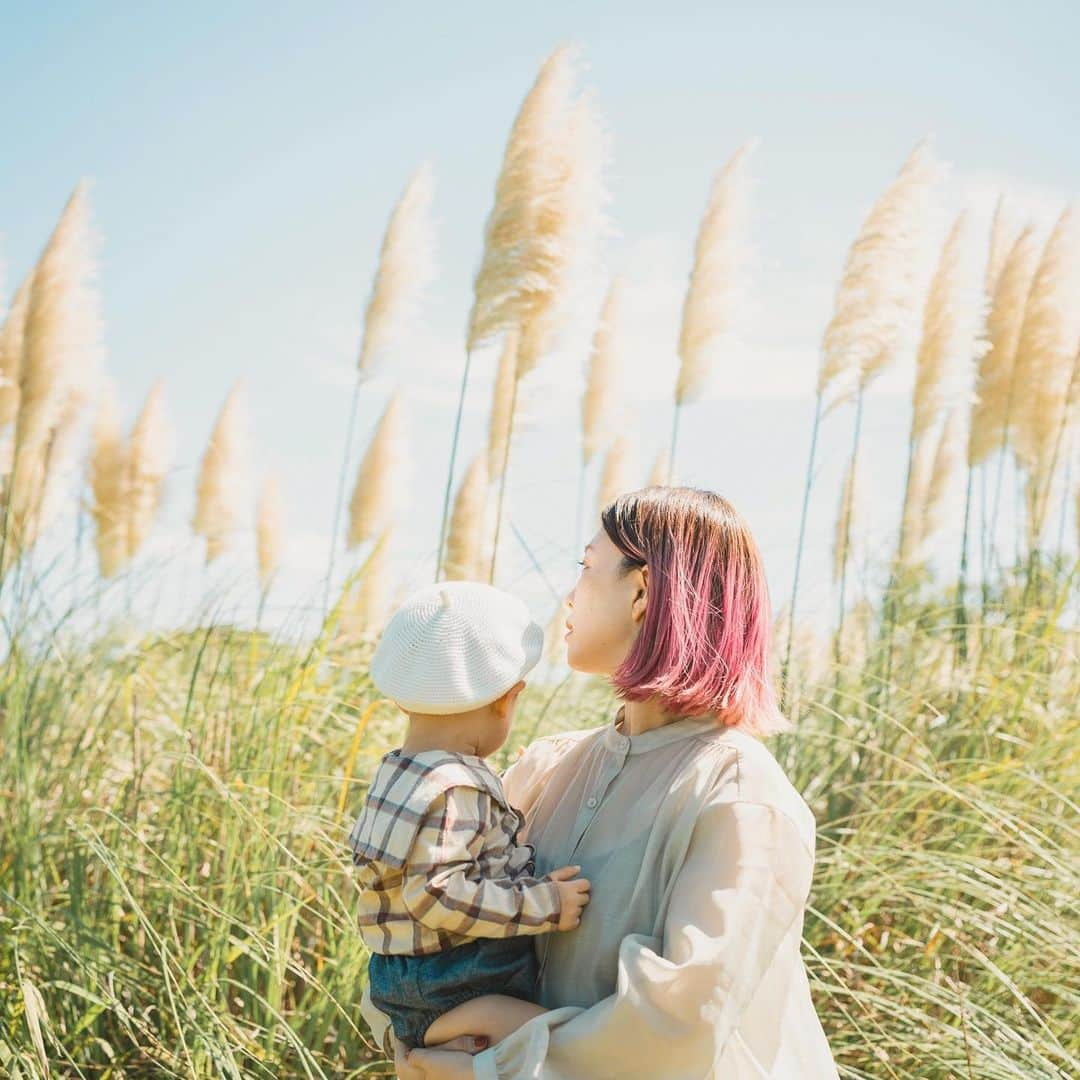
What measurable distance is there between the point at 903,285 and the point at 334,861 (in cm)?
332

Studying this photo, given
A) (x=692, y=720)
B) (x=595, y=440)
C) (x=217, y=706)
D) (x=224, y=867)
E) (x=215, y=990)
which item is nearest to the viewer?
(x=692, y=720)

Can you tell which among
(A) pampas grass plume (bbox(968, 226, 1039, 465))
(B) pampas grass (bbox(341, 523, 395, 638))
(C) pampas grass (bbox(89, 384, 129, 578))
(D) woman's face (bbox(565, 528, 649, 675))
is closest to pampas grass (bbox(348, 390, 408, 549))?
(B) pampas grass (bbox(341, 523, 395, 638))

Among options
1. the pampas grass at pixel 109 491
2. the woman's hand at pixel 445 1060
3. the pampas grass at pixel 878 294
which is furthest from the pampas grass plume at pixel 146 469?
the woman's hand at pixel 445 1060

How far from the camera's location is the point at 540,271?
15.6 ft

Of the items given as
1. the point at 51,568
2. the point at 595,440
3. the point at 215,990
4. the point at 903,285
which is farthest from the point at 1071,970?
the point at 595,440

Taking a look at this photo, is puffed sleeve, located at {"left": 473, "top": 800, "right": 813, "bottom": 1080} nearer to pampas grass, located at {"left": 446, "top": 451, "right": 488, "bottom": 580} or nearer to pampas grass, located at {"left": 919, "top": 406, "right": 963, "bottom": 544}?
pampas grass, located at {"left": 446, "top": 451, "right": 488, "bottom": 580}

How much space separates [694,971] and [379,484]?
221 inches

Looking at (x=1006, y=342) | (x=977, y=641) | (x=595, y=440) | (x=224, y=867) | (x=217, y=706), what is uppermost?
(x=1006, y=342)

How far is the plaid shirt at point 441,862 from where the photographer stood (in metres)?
1.81

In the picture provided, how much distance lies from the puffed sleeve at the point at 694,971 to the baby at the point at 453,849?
0.11 metres

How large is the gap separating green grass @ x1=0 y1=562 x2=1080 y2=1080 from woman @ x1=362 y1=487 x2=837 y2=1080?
863 mm

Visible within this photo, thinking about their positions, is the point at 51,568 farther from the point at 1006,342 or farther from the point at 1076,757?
the point at 1006,342

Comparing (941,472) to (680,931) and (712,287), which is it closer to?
(712,287)

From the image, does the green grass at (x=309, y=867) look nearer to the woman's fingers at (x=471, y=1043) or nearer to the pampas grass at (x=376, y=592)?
the woman's fingers at (x=471, y=1043)
